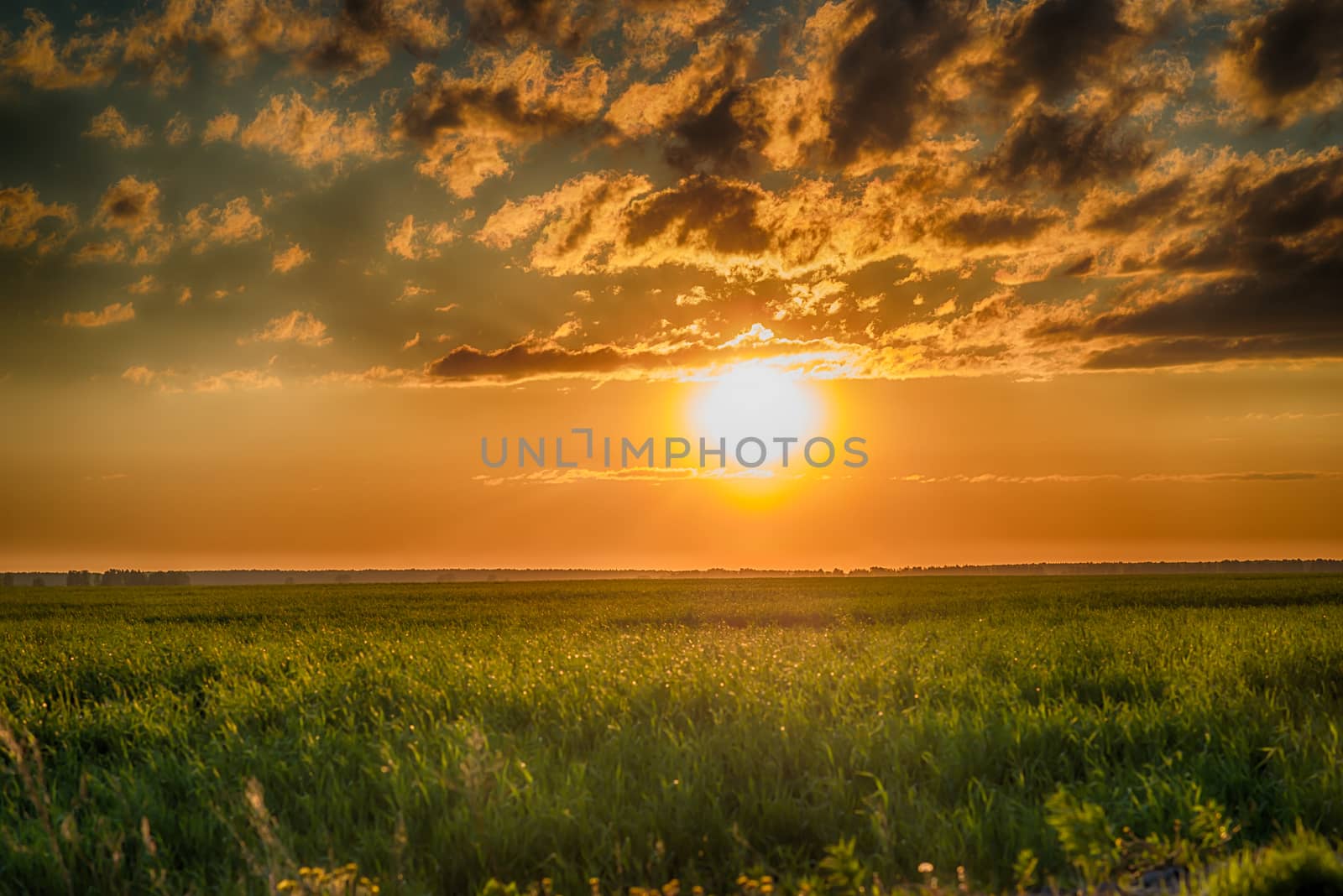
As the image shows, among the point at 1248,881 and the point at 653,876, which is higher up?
the point at 1248,881

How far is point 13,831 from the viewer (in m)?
5.51

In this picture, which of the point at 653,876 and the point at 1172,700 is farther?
the point at 1172,700

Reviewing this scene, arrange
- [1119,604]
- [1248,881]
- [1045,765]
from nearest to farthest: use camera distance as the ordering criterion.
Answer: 1. [1248,881]
2. [1045,765]
3. [1119,604]

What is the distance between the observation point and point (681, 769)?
5844mm

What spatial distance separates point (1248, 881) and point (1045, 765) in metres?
2.46

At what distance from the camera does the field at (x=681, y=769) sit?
4.68 meters

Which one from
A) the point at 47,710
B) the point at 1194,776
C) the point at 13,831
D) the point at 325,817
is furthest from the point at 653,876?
the point at 47,710

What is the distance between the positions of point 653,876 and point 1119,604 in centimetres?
3224

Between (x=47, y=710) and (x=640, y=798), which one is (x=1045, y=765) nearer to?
(x=640, y=798)

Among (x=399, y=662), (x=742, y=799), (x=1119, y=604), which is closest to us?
(x=742, y=799)

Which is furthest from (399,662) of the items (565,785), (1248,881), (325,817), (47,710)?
(1248,881)

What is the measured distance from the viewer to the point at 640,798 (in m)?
5.54

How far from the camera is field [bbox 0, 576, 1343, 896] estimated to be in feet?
15.4

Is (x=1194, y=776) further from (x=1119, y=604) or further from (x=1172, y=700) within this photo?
(x=1119, y=604)
